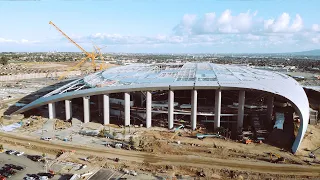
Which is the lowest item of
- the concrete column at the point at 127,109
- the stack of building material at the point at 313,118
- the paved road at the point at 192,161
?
the paved road at the point at 192,161

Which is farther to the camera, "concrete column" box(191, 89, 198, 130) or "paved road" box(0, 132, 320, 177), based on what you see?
"concrete column" box(191, 89, 198, 130)

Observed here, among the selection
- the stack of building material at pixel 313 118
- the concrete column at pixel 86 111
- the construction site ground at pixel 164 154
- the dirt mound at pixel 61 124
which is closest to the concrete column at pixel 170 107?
the construction site ground at pixel 164 154

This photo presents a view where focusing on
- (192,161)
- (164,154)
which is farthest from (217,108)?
(164,154)

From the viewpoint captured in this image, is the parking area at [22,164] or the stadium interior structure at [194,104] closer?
the parking area at [22,164]

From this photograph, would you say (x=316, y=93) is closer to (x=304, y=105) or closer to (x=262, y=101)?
(x=262, y=101)

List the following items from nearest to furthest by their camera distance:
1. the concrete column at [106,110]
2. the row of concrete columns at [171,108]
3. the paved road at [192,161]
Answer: the paved road at [192,161]
the row of concrete columns at [171,108]
the concrete column at [106,110]

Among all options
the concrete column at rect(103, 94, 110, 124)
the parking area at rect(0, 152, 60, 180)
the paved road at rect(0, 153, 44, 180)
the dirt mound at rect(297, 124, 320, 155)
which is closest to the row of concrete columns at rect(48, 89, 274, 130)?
the concrete column at rect(103, 94, 110, 124)

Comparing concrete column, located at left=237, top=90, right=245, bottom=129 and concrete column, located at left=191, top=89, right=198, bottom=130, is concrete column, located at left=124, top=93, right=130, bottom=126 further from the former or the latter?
concrete column, located at left=237, top=90, right=245, bottom=129

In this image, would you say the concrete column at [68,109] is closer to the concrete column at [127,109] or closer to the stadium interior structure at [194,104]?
the stadium interior structure at [194,104]
